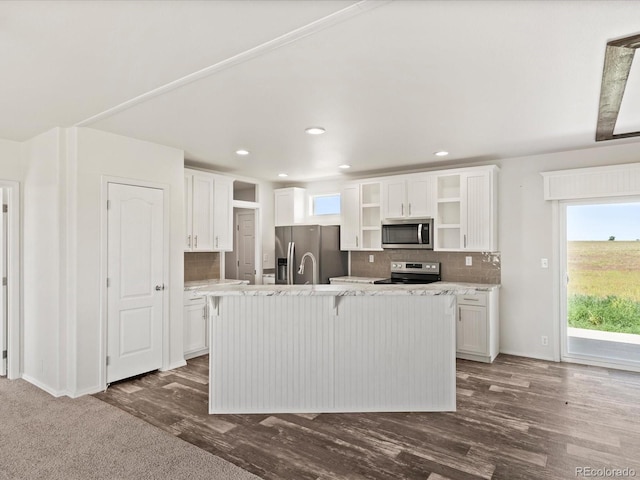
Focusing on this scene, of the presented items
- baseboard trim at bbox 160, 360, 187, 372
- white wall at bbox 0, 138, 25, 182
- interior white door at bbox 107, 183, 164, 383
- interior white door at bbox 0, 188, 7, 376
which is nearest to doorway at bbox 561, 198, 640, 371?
baseboard trim at bbox 160, 360, 187, 372

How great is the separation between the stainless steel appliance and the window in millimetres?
1308

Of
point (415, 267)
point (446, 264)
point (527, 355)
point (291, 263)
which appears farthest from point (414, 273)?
point (291, 263)

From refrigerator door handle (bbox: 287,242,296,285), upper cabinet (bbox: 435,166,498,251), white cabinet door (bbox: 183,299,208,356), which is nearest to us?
white cabinet door (bbox: 183,299,208,356)

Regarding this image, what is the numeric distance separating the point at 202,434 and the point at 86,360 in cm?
162

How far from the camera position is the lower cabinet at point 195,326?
16.1 feet

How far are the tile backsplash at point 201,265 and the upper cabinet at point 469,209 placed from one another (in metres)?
3.15

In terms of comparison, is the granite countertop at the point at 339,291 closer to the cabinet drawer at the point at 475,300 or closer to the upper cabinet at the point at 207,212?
the cabinet drawer at the point at 475,300

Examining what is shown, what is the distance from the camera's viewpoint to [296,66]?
8.11 feet

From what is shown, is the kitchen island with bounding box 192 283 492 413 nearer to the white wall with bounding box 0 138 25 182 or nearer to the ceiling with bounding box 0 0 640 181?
the ceiling with bounding box 0 0 640 181

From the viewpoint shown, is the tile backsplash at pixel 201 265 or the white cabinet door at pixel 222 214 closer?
the white cabinet door at pixel 222 214

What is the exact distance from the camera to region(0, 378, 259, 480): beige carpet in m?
2.53

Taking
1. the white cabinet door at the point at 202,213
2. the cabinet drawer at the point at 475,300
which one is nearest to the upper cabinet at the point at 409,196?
the cabinet drawer at the point at 475,300

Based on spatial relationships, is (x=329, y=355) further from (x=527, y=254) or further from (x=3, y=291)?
(x=3, y=291)

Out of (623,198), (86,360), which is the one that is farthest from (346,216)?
(86,360)
